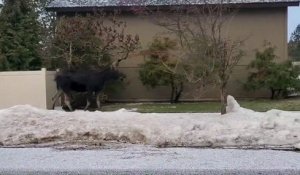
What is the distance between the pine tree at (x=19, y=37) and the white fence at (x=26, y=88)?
6.15 ft

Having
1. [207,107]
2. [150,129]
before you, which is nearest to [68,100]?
[207,107]

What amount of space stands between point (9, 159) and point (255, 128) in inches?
173

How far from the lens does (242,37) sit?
24359mm

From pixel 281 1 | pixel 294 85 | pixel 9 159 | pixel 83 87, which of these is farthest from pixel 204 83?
pixel 9 159

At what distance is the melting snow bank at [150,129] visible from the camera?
31.0 ft

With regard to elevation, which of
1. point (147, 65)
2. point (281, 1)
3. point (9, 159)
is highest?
point (281, 1)

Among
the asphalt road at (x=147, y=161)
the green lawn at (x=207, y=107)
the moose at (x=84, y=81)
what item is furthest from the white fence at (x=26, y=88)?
the asphalt road at (x=147, y=161)

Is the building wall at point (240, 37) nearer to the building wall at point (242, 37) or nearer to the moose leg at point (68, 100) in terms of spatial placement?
the building wall at point (242, 37)

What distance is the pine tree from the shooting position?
2378 cm

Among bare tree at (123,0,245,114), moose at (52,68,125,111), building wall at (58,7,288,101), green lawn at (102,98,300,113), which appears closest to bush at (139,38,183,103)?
bare tree at (123,0,245,114)

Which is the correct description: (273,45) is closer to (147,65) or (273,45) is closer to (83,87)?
(147,65)

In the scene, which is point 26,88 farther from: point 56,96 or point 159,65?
point 159,65

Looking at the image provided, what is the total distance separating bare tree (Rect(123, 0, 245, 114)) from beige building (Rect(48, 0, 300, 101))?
135cm

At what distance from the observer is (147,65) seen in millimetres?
22953
